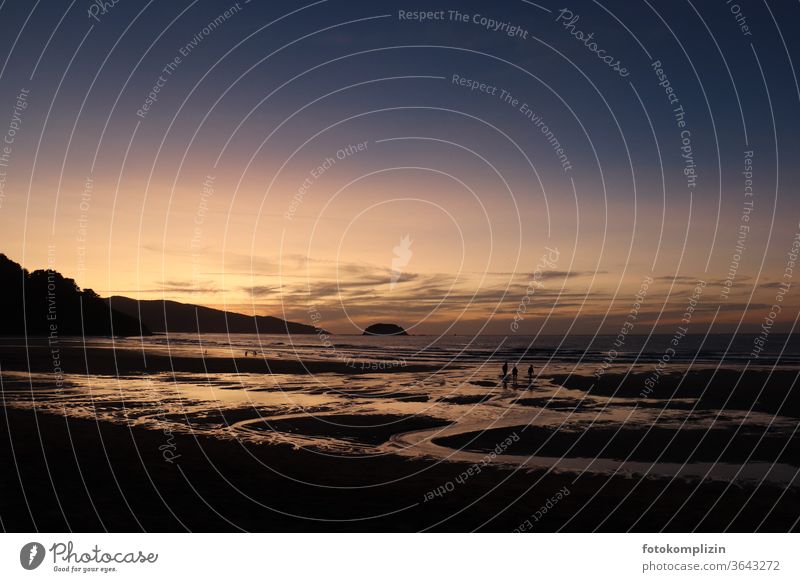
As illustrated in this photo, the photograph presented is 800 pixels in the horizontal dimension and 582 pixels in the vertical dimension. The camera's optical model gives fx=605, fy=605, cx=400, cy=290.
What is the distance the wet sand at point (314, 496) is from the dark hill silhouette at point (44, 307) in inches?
3952

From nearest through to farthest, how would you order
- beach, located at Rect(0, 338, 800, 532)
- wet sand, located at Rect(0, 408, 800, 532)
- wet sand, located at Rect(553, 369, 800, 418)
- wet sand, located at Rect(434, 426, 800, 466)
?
wet sand, located at Rect(0, 408, 800, 532) → beach, located at Rect(0, 338, 800, 532) → wet sand, located at Rect(434, 426, 800, 466) → wet sand, located at Rect(553, 369, 800, 418)

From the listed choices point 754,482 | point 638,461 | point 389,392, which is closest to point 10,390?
point 389,392

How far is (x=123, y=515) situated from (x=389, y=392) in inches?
1147

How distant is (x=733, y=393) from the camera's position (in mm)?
42938

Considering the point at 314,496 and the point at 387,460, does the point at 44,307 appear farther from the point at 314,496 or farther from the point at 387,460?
the point at 314,496

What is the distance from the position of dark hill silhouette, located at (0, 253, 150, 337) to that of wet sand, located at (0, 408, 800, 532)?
10039 cm

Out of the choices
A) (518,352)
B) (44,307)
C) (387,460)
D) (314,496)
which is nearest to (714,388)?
(387,460)

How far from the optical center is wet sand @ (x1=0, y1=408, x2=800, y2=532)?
538 inches
